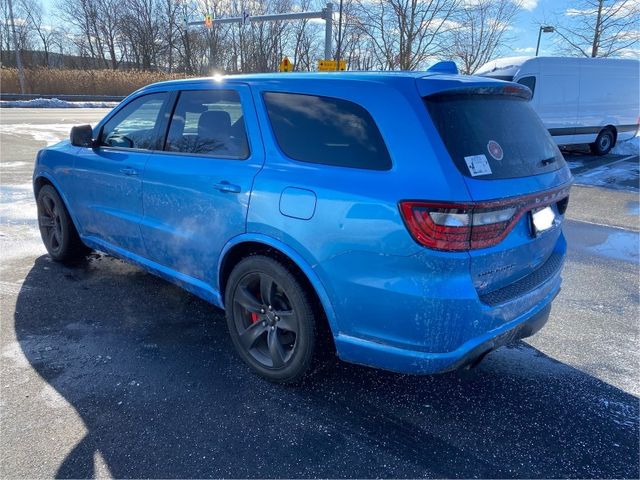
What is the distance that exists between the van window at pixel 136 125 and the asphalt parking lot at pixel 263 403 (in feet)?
4.21

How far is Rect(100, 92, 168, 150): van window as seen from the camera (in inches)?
139

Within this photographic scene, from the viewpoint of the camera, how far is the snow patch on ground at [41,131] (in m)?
13.6

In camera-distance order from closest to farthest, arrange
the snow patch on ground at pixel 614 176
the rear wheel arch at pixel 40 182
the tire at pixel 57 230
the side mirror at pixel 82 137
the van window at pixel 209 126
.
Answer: the van window at pixel 209 126
the side mirror at pixel 82 137
the tire at pixel 57 230
the rear wheel arch at pixel 40 182
the snow patch on ground at pixel 614 176

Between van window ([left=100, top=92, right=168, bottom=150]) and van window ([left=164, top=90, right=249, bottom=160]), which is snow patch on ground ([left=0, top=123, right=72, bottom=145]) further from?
van window ([left=164, top=90, right=249, bottom=160])

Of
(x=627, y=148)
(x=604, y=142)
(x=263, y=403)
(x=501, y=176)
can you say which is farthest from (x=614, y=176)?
(x=263, y=403)

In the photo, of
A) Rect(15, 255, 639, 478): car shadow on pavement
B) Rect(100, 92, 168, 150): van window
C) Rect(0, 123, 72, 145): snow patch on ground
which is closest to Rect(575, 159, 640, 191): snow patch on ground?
Rect(15, 255, 639, 478): car shadow on pavement

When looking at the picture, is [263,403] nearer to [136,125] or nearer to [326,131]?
[326,131]

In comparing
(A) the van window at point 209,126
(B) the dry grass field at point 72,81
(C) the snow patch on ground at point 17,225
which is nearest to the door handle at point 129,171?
(A) the van window at point 209,126

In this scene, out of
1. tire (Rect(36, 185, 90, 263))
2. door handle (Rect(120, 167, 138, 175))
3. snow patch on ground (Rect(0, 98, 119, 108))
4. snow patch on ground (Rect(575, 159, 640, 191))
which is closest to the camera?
door handle (Rect(120, 167, 138, 175))

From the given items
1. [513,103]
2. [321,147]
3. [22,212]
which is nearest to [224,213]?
[321,147]

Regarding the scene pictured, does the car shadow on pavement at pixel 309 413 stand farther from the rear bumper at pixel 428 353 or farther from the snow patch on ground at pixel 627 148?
the snow patch on ground at pixel 627 148

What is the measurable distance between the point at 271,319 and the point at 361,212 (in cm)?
98

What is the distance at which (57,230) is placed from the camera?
4.60m

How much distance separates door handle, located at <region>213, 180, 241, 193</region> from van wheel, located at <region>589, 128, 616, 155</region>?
1357 centimetres
